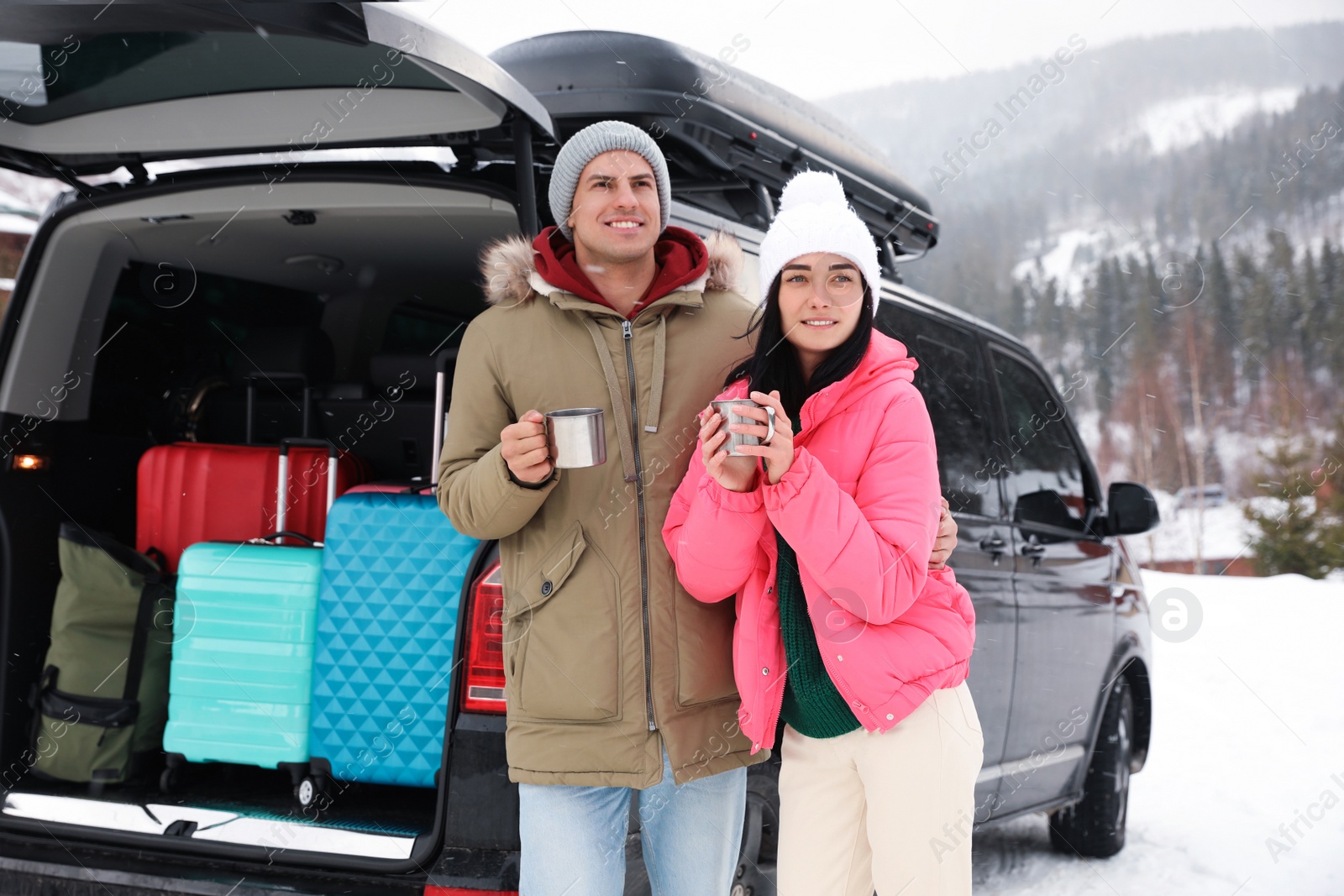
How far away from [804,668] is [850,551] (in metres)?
Answer: 0.32

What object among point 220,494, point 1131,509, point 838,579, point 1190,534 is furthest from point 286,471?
point 1190,534

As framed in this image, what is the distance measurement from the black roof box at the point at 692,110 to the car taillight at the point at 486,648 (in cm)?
155

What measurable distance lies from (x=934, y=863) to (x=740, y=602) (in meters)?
0.55

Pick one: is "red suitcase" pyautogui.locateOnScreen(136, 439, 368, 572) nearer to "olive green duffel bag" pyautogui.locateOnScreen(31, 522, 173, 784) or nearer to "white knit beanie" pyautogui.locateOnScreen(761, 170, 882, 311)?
"olive green duffel bag" pyautogui.locateOnScreen(31, 522, 173, 784)

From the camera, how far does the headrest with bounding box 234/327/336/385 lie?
3.48 metres

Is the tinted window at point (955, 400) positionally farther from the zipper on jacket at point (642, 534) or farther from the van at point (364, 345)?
the zipper on jacket at point (642, 534)

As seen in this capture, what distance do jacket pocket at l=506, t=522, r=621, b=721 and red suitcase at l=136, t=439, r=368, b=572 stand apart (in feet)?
4.63

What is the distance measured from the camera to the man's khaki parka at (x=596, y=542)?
1839 millimetres

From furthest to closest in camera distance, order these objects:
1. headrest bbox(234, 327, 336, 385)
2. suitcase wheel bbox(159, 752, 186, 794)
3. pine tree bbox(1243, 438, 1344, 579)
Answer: pine tree bbox(1243, 438, 1344, 579) < headrest bbox(234, 327, 336, 385) < suitcase wheel bbox(159, 752, 186, 794)

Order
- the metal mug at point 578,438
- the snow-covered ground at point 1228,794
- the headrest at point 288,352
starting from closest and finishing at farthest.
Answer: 1. the metal mug at point 578,438
2. the headrest at point 288,352
3. the snow-covered ground at point 1228,794

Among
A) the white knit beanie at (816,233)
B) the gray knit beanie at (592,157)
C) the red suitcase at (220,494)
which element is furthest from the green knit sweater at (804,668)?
the red suitcase at (220,494)

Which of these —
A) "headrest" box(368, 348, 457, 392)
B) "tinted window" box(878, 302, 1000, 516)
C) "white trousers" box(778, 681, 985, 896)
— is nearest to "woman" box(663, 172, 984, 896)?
"white trousers" box(778, 681, 985, 896)

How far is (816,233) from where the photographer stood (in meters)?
1.85

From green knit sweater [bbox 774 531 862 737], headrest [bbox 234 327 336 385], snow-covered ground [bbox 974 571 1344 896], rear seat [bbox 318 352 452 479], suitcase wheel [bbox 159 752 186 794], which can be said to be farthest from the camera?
snow-covered ground [bbox 974 571 1344 896]
